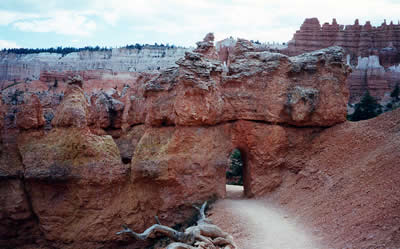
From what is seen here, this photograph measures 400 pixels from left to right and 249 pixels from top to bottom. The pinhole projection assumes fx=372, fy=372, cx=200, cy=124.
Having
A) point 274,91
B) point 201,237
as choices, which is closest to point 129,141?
point 274,91

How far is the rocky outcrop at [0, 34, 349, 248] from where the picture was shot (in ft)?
42.9

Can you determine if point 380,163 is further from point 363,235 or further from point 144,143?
point 144,143

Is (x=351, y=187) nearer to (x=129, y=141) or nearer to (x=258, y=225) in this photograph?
(x=258, y=225)

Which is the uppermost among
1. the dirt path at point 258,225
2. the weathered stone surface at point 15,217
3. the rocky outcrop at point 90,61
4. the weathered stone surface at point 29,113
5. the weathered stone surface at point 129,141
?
the rocky outcrop at point 90,61

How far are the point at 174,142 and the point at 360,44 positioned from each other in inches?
1986

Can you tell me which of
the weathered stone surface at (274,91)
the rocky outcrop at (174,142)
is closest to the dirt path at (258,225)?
the rocky outcrop at (174,142)

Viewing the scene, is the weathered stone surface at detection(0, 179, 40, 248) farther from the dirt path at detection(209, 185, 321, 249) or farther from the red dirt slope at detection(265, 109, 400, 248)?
the red dirt slope at detection(265, 109, 400, 248)

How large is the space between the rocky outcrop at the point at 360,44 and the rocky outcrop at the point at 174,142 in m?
38.9

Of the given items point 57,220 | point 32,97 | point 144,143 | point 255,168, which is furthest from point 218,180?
point 32,97

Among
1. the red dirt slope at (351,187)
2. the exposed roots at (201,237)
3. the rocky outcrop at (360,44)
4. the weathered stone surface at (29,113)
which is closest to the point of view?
the red dirt slope at (351,187)

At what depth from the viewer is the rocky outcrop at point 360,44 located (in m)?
50.7

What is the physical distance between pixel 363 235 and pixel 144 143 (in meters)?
8.20

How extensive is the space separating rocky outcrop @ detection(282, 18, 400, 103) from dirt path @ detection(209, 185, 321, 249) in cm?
4169

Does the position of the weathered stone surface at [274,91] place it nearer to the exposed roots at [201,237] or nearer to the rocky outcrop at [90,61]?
the exposed roots at [201,237]
